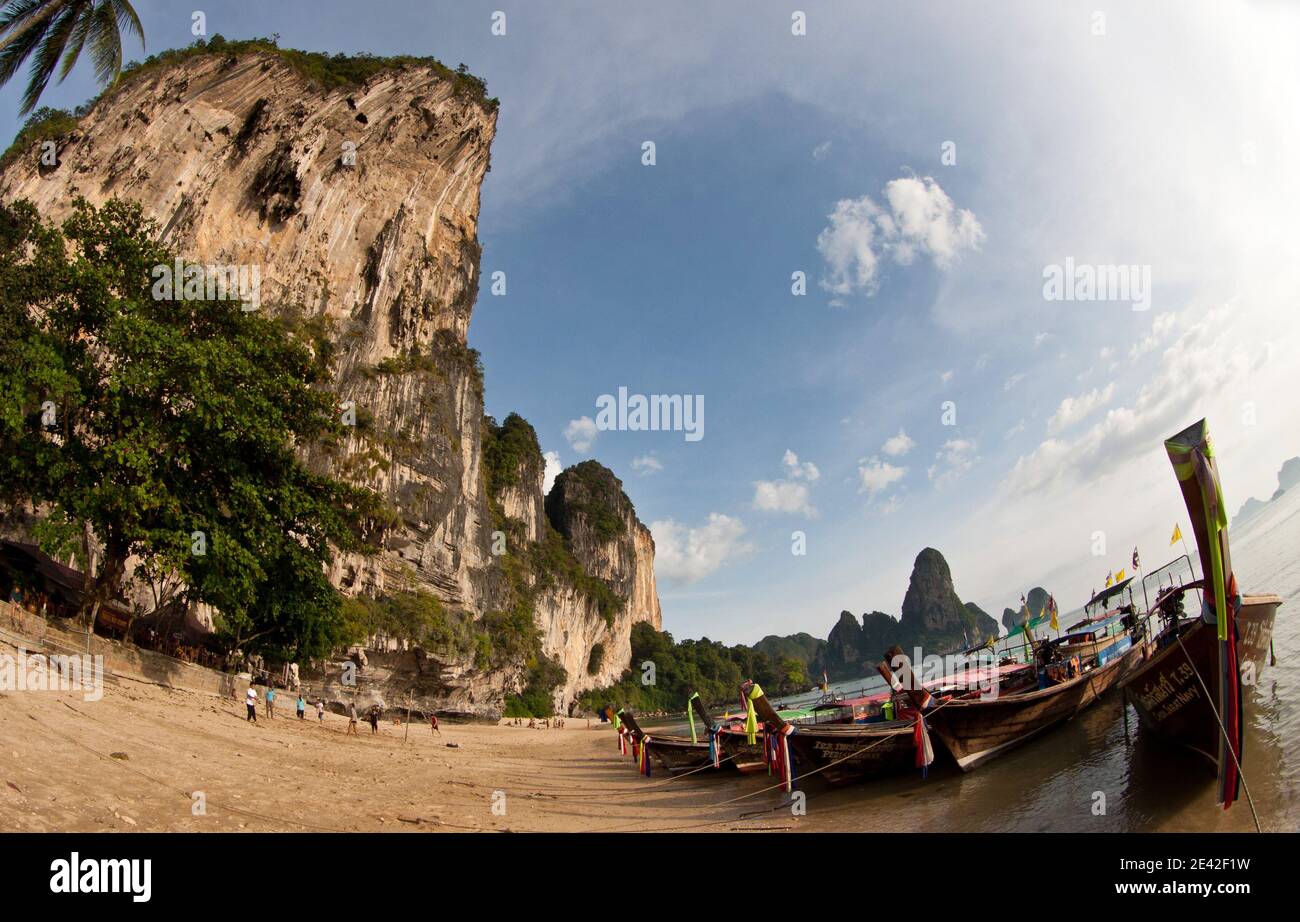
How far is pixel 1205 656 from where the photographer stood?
8953mm

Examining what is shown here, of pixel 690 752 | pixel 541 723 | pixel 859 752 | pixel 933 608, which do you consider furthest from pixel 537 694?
pixel 933 608

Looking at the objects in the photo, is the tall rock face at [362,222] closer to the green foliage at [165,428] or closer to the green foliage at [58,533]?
the green foliage at [165,428]

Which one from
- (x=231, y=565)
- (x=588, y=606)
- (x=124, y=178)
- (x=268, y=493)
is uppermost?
(x=124, y=178)

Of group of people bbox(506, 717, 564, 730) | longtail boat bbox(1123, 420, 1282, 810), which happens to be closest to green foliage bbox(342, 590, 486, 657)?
group of people bbox(506, 717, 564, 730)

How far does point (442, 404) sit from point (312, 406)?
22416 mm

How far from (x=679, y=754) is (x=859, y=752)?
7124 mm

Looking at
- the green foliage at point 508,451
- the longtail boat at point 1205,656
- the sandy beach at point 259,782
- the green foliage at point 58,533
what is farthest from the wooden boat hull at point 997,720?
the green foliage at point 508,451

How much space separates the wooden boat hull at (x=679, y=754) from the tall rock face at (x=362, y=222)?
59.2ft

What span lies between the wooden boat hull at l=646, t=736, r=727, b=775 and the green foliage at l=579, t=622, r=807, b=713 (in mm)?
57896

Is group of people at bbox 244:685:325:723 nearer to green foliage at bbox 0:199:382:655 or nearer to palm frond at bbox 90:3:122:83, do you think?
green foliage at bbox 0:199:382:655

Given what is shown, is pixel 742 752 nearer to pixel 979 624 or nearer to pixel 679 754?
pixel 679 754
